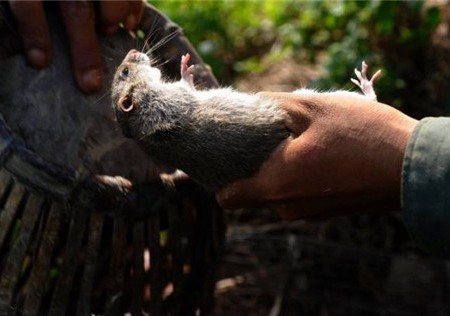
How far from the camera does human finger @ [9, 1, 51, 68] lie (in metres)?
3.61

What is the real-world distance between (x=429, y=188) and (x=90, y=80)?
A: 1.74 metres

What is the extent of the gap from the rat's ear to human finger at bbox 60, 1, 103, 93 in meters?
0.34

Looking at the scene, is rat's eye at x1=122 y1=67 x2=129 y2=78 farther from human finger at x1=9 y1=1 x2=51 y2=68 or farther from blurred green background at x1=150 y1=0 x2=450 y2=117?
blurred green background at x1=150 y1=0 x2=450 y2=117

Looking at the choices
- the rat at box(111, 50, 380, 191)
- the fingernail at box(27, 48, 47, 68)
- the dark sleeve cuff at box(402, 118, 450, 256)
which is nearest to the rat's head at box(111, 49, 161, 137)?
the rat at box(111, 50, 380, 191)

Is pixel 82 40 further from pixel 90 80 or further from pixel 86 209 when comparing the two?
pixel 86 209

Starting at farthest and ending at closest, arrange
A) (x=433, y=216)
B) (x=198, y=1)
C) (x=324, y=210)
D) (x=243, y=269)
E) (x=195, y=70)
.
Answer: (x=198, y=1) < (x=243, y=269) < (x=195, y=70) < (x=324, y=210) < (x=433, y=216)

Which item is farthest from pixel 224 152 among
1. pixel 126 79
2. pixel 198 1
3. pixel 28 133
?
pixel 198 1

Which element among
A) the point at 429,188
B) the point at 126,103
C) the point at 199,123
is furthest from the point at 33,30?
the point at 429,188

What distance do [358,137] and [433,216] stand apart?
37 cm

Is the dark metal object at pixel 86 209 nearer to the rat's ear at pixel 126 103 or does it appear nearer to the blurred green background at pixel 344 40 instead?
the rat's ear at pixel 126 103

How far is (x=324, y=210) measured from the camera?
3.00 metres

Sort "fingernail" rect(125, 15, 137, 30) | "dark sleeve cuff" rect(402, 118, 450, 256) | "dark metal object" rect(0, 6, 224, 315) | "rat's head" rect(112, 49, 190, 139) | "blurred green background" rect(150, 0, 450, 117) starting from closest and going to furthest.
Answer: "dark sleeve cuff" rect(402, 118, 450, 256), "dark metal object" rect(0, 6, 224, 315), "rat's head" rect(112, 49, 190, 139), "fingernail" rect(125, 15, 137, 30), "blurred green background" rect(150, 0, 450, 117)

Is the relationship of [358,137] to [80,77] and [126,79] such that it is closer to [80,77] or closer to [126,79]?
[126,79]

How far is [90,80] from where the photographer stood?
3.79 m
